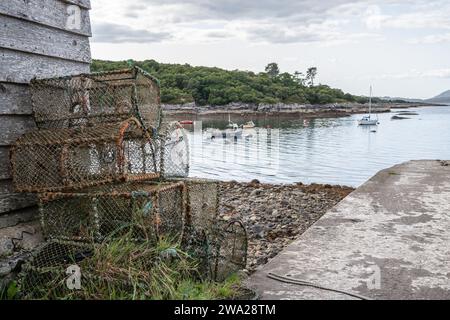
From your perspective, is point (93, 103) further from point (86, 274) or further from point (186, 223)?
point (86, 274)

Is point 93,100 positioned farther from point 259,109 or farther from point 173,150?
point 259,109

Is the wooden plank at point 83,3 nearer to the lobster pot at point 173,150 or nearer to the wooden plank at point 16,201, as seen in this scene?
the lobster pot at point 173,150

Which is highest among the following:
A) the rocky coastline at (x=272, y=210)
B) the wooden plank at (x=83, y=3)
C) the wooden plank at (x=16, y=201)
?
the wooden plank at (x=83, y=3)

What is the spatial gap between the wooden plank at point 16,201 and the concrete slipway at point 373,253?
6.72 feet

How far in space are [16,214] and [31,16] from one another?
1.68m

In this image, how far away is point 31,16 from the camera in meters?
3.98

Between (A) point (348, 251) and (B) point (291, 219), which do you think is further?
(B) point (291, 219)

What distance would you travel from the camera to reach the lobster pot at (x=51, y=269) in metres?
3.03

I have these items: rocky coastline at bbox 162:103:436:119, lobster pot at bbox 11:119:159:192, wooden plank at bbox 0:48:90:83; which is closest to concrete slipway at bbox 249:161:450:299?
lobster pot at bbox 11:119:159:192

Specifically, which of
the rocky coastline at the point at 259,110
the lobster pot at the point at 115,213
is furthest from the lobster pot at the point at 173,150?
the rocky coastline at the point at 259,110

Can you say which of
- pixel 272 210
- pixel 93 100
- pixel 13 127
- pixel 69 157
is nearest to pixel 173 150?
pixel 93 100

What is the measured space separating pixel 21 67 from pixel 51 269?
5.82ft

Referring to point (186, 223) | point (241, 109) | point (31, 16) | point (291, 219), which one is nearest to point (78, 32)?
point (31, 16)
